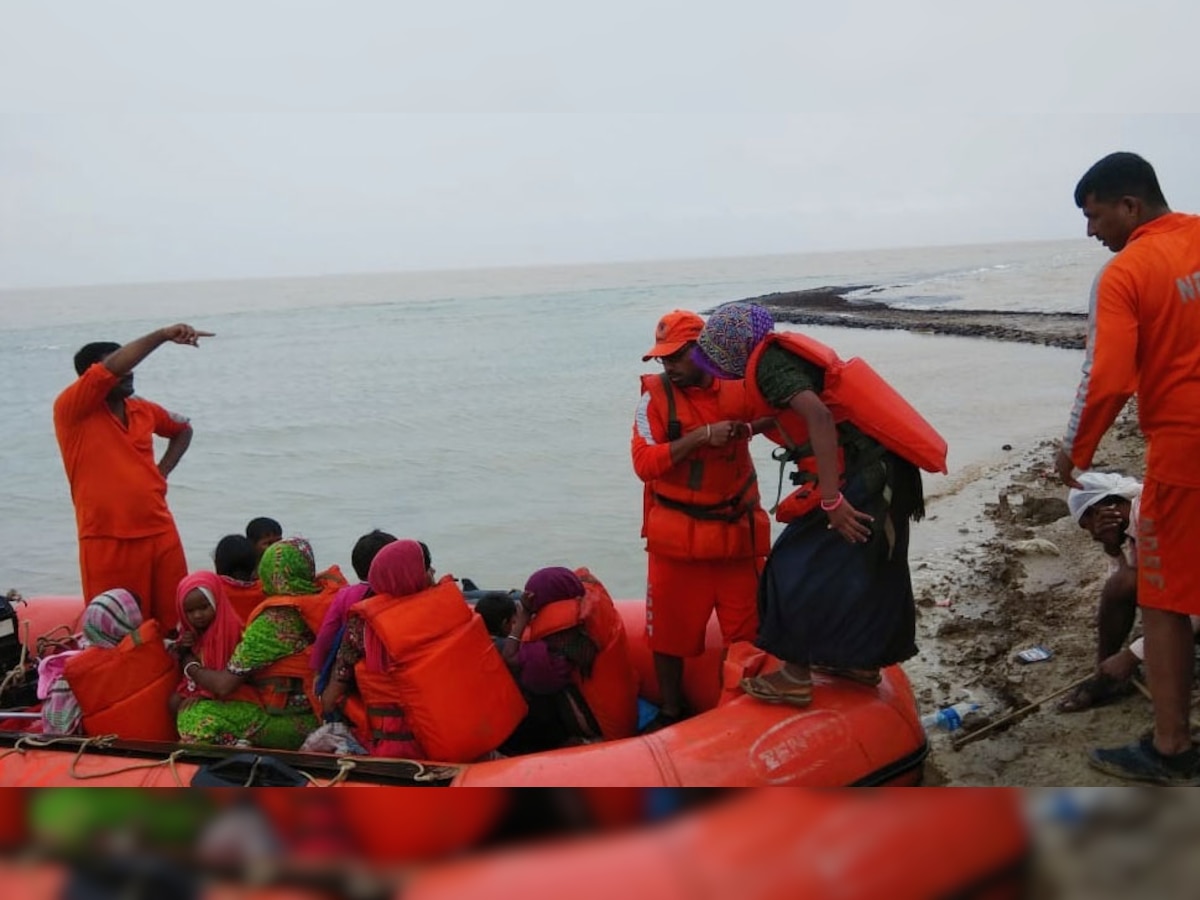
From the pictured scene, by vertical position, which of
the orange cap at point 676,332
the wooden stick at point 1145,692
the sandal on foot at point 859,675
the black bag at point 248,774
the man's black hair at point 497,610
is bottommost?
the wooden stick at point 1145,692

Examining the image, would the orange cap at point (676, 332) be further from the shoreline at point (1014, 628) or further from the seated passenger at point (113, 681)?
the seated passenger at point (113, 681)

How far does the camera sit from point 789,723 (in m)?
2.48

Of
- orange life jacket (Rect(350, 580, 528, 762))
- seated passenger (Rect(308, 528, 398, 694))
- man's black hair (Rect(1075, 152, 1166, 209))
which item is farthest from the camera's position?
seated passenger (Rect(308, 528, 398, 694))

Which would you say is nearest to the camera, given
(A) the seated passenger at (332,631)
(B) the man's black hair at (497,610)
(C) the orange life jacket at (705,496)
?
(A) the seated passenger at (332,631)

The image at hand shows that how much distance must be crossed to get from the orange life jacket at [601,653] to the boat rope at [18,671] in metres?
1.83

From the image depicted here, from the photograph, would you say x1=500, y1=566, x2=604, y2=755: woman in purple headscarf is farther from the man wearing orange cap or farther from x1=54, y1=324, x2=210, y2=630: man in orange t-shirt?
x1=54, y1=324, x2=210, y2=630: man in orange t-shirt

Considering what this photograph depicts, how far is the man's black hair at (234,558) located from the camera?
3.36m

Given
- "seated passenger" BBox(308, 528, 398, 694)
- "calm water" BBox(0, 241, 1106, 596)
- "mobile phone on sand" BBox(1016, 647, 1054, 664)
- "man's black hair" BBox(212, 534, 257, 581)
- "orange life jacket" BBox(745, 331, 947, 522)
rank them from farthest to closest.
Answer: "calm water" BBox(0, 241, 1106, 596) → "mobile phone on sand" BBox(1016, 647, 1054, 664) → "man's black hair" BBox(212, 534, 257, 581) → "seated passenger" BBox(308, 528, 398, 694) → "orange life jacket" BBox(745, 331, 947, 522)

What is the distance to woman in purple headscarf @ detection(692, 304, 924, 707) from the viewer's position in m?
2.44

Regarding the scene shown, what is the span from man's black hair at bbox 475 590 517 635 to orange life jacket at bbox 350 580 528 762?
499 millimetres

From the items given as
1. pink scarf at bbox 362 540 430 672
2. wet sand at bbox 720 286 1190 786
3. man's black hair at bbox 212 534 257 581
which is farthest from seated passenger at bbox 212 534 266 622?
wet sand at bbox 720 286 1190 786

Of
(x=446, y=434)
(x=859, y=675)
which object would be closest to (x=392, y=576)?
(x=859, y=675)

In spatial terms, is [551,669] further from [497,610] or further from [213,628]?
[213,628]

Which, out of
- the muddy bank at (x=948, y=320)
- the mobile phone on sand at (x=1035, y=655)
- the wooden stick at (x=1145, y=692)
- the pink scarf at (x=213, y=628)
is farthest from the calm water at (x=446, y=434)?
the pink scarf at (x=213, y=628)
